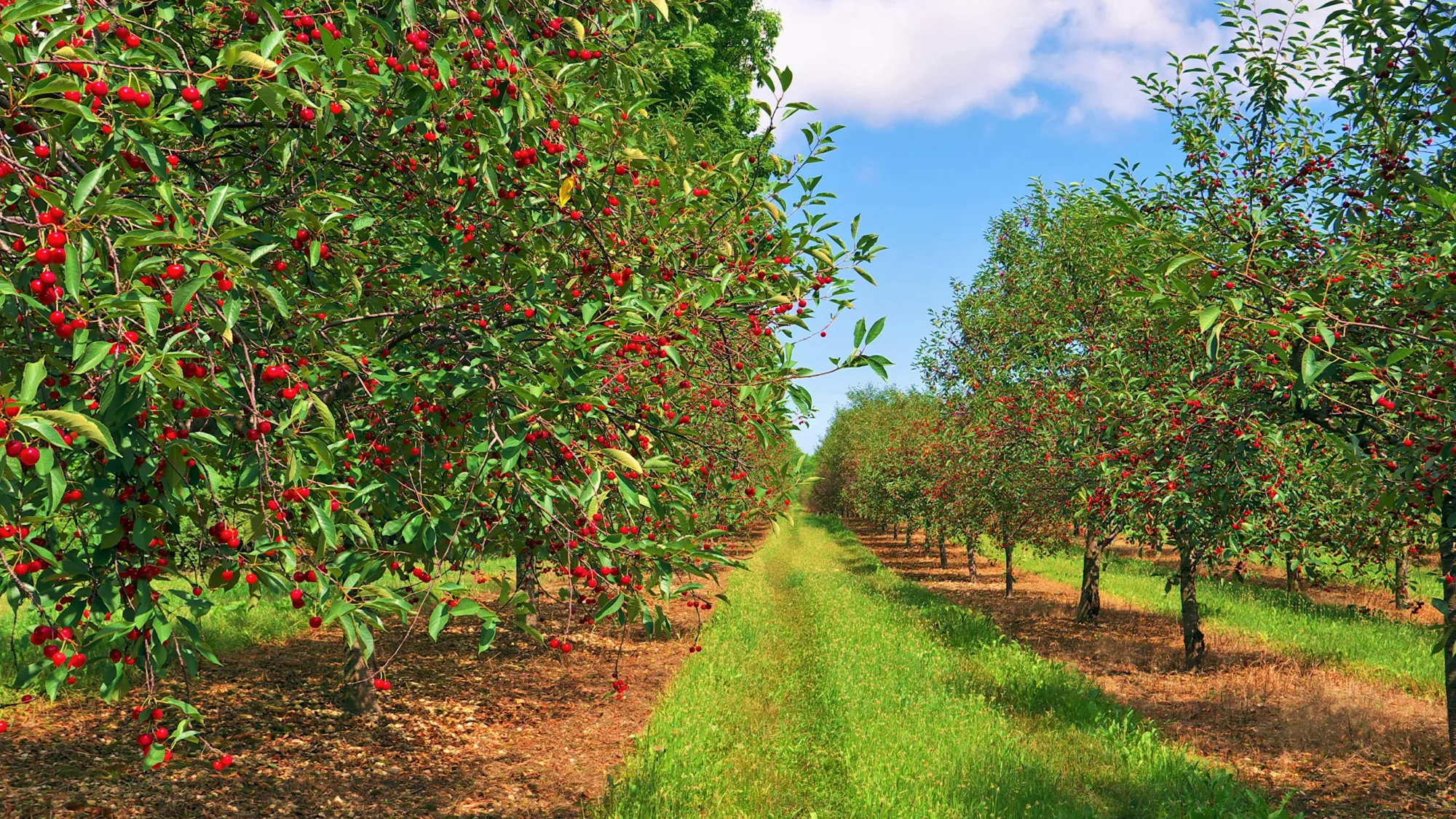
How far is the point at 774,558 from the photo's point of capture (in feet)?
114

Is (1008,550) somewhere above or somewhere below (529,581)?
below

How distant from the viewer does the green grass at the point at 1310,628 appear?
1328 centimetres

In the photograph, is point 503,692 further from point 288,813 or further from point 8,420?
point 8,420

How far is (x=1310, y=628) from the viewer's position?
1705 cm

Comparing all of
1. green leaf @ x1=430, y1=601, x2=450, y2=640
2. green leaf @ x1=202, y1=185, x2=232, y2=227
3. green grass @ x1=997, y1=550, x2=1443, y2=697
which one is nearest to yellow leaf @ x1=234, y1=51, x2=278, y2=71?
green leaf @ x1=202, y1=185, x2=232, y2=227

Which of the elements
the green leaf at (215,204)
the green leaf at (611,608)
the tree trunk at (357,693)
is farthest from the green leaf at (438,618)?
the tree trunk at (357,693)

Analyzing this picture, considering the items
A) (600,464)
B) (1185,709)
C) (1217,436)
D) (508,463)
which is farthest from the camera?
(1185,709)

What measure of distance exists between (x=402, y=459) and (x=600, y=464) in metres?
1.59

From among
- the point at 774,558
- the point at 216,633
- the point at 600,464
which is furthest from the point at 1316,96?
the point at 774,558

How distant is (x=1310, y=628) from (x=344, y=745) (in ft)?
61.5

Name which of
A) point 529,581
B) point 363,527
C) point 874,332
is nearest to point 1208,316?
point 874,332

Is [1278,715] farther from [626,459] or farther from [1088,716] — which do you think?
[626,459]

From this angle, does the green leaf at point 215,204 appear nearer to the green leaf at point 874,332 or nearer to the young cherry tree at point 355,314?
the young cherry tree at point 355,314

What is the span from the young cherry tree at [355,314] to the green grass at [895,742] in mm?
3334
